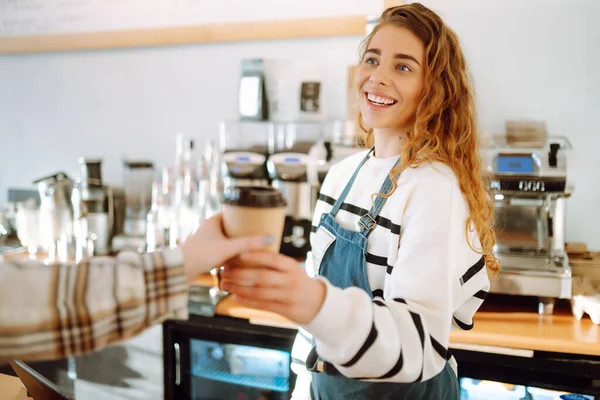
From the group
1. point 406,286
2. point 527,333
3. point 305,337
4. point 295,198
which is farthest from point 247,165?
point 406,286

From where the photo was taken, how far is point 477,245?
45.9 inches

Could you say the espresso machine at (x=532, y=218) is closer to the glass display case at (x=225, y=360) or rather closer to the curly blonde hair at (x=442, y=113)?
the curly blonde hair at (x=442, y=113)

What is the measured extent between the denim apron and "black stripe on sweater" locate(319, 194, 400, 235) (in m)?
0.02

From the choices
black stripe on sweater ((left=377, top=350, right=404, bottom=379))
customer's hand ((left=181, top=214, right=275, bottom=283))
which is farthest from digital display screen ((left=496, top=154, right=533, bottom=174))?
customer's hand ((left=181, top=214, right=275, bottom=283))

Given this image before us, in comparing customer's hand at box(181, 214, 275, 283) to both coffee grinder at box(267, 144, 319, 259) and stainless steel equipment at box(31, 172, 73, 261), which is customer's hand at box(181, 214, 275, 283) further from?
stainless steel equipment at box(31, 172, 73, 261)

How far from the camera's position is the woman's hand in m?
0.80

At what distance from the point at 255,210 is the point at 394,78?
2.01 feet

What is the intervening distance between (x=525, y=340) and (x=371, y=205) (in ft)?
2.72

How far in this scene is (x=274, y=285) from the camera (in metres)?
0.81

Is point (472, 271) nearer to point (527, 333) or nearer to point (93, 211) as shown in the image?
point (527, 333)

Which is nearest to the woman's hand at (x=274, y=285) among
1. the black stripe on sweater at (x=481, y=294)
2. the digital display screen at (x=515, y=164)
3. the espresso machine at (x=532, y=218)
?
the black stripe on sweater at (x=481, y=294)

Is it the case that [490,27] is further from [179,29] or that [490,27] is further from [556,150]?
[179,29]

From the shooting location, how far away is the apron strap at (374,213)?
3.98 ft

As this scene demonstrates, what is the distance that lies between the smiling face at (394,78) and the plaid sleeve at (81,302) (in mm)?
675
